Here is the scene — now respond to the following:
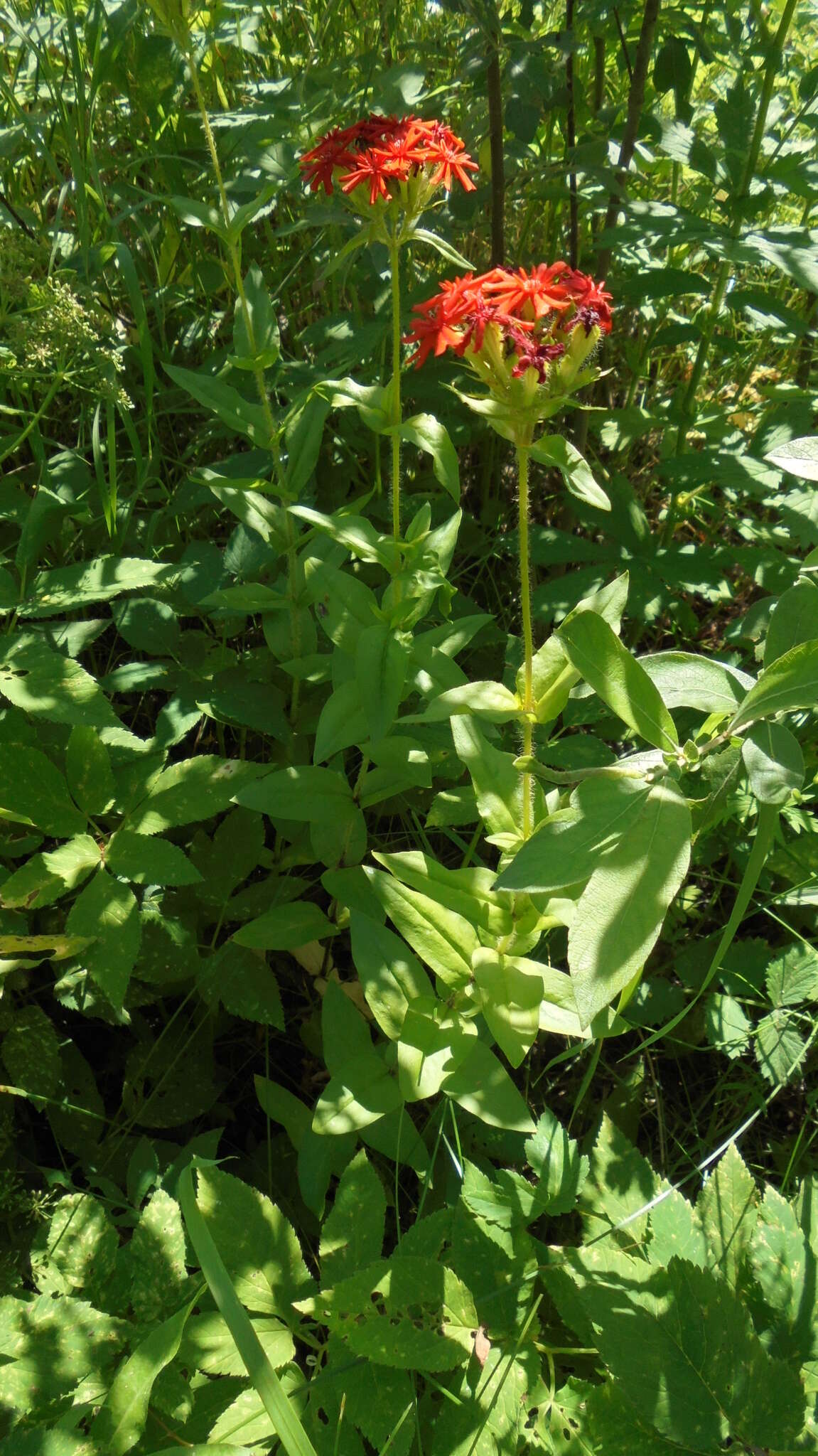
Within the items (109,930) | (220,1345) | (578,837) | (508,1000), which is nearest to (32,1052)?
(109,930)

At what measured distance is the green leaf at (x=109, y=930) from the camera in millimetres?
1576

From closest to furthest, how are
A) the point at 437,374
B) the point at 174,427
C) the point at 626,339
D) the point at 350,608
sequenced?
the point at 350,608 < the point at 437,374 < the point at 174,427 < the point at 626,339

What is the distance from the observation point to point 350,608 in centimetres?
183

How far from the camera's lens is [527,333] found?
4.41 ft

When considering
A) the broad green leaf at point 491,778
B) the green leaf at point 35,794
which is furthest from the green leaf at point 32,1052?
the broad green leaf at point 491,778

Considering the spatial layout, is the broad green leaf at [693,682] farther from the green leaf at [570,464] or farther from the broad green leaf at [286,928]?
the broad green leaf at [286,928]

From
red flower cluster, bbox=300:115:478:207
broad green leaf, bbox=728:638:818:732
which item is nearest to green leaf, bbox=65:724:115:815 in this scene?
red flower cluster, bbox=300:115:478:207

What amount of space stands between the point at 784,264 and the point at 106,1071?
2044 millimetres

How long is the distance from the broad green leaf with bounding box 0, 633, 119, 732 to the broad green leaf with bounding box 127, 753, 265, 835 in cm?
15

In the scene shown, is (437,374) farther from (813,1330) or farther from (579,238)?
(813,1330)

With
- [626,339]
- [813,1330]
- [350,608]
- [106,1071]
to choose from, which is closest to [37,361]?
[350,608]

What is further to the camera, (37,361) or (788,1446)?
(37,361)

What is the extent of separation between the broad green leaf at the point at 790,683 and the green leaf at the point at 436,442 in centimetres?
67

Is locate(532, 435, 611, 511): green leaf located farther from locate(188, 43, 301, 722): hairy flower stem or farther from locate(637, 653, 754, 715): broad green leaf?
locate(188, 43, 301, 722): hairy flower stem
